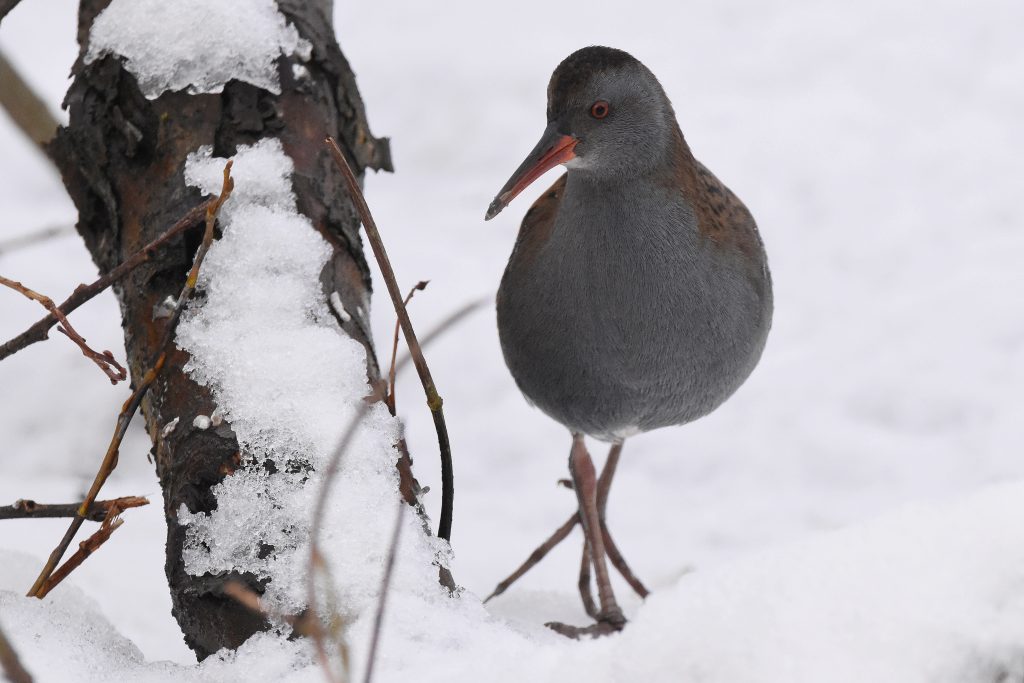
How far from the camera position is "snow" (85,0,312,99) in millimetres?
1935

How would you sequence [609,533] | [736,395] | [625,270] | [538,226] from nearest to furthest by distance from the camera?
[625,270], [538,226], [609,533], [736,395]

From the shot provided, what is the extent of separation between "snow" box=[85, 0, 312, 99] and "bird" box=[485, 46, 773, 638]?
1.64ft

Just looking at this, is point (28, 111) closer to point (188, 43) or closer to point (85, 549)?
point (188, 43)

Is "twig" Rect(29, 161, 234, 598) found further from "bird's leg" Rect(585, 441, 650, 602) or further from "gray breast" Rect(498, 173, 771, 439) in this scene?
"bird's leg" Rect(585, 441, 650, 602)

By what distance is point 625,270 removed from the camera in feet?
6.68

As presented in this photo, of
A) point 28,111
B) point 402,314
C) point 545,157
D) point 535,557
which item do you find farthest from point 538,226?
point 28,111

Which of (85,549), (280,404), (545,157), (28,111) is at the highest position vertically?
(28,111)

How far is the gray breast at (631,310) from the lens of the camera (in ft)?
6.69

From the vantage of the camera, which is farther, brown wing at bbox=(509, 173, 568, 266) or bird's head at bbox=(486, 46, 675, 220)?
brown wing at bbox=(509, 173, 568, 266)

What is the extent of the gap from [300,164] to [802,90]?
3.28 meters

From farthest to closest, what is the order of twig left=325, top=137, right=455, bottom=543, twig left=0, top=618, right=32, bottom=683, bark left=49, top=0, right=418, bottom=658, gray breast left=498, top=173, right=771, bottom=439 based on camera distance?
1. gray breast left=498, top=173, right=771, bottom=439
2. bark left=49, top=0, right=418, bottom=658
3. twig left=325, top=137, right=455, bottom=543
4. twig left=0, top=618, right=32, bottom=683

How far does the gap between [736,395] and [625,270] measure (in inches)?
60.7

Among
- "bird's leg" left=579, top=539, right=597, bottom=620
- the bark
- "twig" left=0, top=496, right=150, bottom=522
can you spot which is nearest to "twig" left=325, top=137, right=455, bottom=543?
the bark

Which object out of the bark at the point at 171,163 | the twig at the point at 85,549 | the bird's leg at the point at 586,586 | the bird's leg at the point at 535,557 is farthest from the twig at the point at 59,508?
the bird's leg at the point at 586,586
